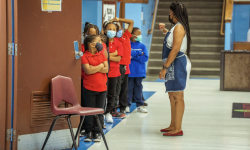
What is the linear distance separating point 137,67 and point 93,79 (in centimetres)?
182

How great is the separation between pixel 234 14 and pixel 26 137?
11.7m

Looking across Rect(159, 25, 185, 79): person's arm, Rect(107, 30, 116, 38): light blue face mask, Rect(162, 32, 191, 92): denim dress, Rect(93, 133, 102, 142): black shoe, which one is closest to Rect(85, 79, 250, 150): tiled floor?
Rect(93, 133, 102, 142): black shoe

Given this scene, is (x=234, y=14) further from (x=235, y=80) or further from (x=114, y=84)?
(x=114, y=84)

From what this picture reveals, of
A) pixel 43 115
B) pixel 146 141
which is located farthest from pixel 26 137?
pixel 146 141

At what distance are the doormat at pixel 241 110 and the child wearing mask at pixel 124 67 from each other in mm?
1635

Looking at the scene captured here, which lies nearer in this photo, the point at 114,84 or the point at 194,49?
the point at 114,84

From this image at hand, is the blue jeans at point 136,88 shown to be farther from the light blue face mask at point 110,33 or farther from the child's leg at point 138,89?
the light blue face mask at point 110,33

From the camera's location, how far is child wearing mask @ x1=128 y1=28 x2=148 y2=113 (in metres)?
5.71

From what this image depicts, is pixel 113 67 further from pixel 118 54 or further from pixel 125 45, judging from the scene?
pixel 125 45

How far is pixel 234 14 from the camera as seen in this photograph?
45.1ft

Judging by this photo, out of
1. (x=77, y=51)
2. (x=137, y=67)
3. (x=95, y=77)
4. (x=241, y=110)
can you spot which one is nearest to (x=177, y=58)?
(x=95, y=77)

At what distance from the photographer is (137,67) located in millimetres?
5699

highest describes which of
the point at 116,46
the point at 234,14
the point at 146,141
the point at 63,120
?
the point at 234,14

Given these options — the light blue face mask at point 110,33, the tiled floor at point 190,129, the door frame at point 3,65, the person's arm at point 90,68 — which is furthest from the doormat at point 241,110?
the door frame at point 3,65
